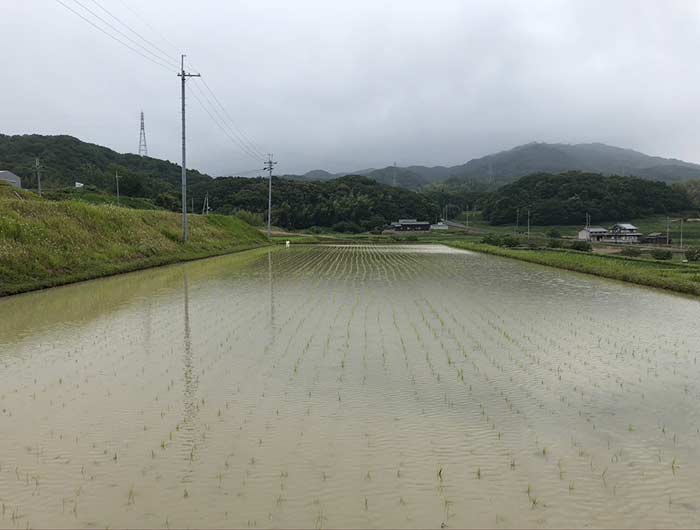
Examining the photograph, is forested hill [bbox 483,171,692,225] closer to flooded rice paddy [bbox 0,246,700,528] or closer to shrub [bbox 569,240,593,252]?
shrub [bbox 569,240,593,252]

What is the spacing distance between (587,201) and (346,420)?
8114 cm

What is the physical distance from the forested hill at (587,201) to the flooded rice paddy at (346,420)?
237 ft

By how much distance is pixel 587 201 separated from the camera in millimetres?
75500

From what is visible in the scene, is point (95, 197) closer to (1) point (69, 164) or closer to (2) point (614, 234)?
(1) point (69, 164)

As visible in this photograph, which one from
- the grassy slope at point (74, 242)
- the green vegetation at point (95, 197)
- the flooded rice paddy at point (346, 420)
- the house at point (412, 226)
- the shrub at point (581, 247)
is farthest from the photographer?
the house at point (412, 226)

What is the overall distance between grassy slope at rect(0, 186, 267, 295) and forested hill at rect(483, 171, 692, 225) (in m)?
64.1

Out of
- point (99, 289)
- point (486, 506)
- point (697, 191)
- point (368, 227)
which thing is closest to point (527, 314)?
point (486, 506)

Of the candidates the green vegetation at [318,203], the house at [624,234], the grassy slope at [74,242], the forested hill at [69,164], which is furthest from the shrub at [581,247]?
the forested hill at [69,164]

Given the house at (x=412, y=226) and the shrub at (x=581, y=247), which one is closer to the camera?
the shrub at (x=581, y=247)

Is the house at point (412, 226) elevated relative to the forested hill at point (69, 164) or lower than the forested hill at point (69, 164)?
lower

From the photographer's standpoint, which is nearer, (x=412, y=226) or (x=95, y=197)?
(x=95, y=197)

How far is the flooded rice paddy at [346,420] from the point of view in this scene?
2850 mm

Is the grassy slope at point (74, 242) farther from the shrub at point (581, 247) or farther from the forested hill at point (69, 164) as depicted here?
the forested hill at point (69, 164)

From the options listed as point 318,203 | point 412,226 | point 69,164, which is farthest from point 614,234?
point 69,164
